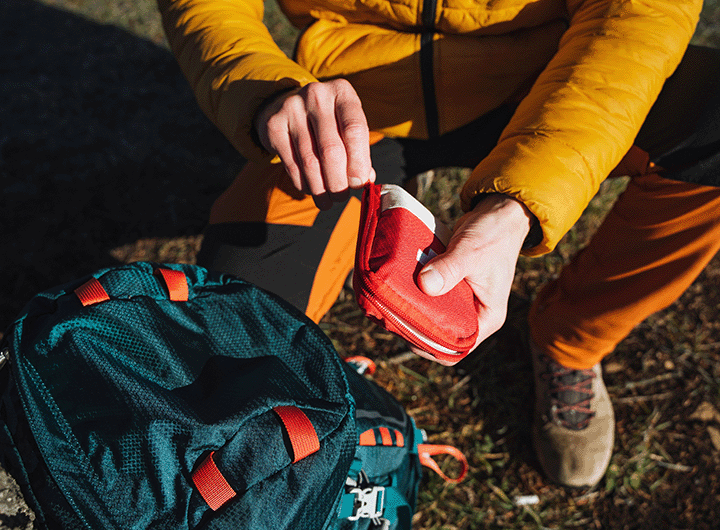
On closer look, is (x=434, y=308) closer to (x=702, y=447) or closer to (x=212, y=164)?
(x=702, y=447)

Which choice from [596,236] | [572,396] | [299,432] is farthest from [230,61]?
[572,396]

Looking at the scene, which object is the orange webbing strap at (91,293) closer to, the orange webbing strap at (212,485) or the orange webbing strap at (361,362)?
the orange webbing strap at (212,485)

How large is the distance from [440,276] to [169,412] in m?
0.56

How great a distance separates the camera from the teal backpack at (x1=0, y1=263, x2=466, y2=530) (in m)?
0.83

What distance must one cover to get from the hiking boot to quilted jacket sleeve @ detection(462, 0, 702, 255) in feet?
2.99

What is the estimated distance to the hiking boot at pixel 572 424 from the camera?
1695mm

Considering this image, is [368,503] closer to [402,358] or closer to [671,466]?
[402,358]

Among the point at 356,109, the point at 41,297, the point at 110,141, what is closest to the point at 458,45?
the point at 356,109

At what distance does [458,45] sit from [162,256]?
1586 millimetres

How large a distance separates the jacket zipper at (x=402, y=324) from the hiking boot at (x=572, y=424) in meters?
1.06

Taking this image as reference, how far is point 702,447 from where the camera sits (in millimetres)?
1773

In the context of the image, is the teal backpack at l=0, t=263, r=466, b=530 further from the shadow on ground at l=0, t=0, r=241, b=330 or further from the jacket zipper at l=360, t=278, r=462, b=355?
the shadow on ground at l=0, t=0, r=241, b=330

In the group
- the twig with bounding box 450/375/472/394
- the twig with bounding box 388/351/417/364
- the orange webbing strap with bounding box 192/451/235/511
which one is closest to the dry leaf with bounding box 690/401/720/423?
the twig with bounding box 450/375/472/394

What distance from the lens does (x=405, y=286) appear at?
877mm
